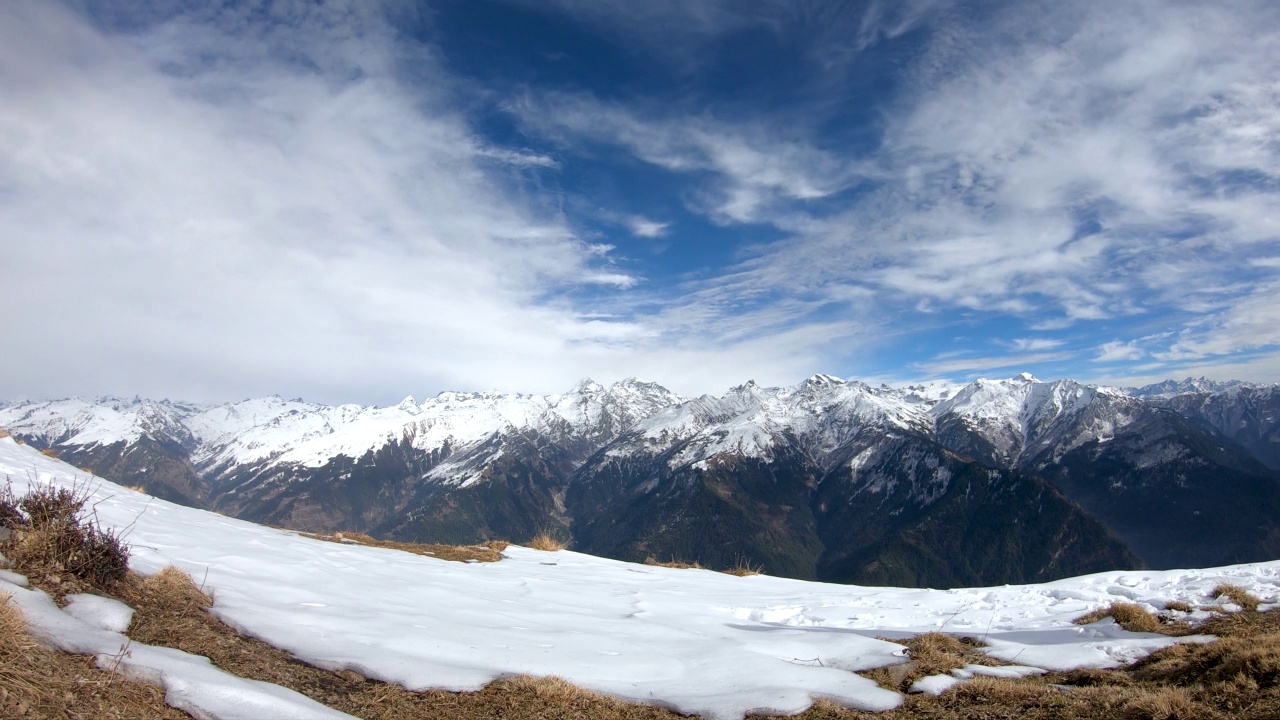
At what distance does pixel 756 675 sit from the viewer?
8336mm

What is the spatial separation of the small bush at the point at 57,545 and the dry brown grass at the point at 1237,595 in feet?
58.6

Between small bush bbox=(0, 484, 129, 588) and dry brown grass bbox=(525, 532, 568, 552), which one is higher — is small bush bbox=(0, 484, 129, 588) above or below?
above

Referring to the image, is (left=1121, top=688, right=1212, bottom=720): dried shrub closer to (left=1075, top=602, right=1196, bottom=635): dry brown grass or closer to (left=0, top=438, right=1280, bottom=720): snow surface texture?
(left=0, top=438, right=1280, bottom=720): snow surface texture

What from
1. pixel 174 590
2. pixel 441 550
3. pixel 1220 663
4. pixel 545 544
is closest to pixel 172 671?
pixel 174 590

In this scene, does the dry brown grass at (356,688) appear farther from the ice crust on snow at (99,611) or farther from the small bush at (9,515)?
the small bush at (9,515)

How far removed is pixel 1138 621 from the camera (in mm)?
10070

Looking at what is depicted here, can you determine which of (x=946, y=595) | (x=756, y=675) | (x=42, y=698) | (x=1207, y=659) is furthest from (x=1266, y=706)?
(x=42, y=698)

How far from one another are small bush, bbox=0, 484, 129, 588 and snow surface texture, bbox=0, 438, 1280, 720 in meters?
0.89

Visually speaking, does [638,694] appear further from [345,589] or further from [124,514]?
[124,514]

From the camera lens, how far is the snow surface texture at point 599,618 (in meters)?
7.86

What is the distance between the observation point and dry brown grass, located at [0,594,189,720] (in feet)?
15.3

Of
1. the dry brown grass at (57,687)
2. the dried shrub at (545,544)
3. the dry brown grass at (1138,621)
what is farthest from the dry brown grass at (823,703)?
the dried shrub at (545,544)

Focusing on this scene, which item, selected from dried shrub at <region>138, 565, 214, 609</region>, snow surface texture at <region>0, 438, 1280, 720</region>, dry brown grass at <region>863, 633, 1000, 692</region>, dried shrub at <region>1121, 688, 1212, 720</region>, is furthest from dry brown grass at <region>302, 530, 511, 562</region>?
dried shrub at <region>1121, 688, 1212, 720</region>

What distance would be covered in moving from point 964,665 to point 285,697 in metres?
8.98
